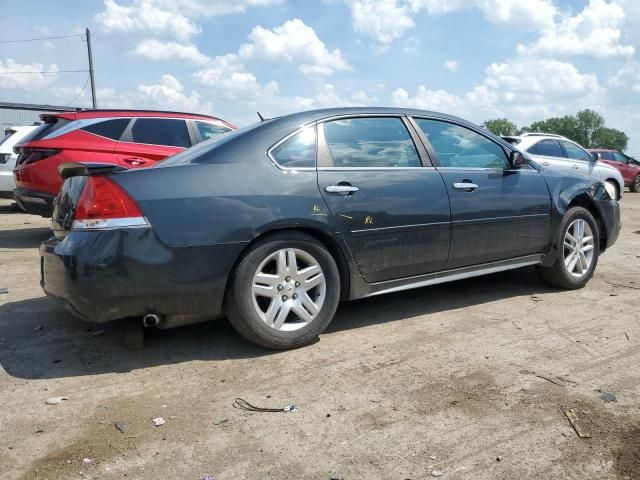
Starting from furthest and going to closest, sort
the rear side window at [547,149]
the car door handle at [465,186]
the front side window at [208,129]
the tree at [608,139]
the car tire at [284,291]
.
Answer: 1. the tree at [608,139]
2. the rear side window at [547,149]
3. the front side window at [208,129]
4. the car door handle at [465,186]
5. the car tire at [284,291]

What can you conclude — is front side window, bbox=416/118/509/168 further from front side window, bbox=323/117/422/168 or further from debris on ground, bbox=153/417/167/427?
debris on ground, bbox=153/417/167/427

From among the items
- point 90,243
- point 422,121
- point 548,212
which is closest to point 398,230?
point 422,121

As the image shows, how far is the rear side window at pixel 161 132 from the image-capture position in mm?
7605

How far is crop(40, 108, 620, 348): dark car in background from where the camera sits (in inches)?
125

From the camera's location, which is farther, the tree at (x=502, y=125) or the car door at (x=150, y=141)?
the tree at (x=502, y=125)

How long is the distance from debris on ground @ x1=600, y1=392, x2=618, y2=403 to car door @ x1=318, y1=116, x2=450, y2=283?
1.51 meters

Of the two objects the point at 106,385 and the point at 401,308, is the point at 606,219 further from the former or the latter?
the point at 106,385

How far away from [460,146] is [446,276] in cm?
106

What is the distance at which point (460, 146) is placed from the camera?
14.9ft

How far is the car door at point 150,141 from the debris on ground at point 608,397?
5890 mm

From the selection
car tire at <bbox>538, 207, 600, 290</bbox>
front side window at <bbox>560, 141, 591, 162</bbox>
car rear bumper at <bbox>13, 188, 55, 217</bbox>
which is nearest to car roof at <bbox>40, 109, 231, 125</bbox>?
car rear bumper at <bbox>13, 188, 55, 217</bbox>

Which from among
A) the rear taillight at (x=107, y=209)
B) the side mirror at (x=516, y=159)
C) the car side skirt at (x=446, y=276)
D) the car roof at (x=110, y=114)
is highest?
the car roof at (x=110, y=114)

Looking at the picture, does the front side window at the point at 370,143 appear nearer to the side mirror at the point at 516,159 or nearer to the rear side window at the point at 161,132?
the side mirror at the point at 516,159

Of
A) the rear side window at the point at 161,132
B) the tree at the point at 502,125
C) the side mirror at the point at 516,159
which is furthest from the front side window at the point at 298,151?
the tree at the point at 502,125
